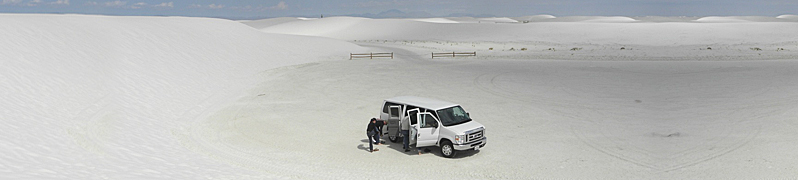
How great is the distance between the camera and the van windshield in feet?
55.3

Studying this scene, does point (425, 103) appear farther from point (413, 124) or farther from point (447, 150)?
point (447, 150)

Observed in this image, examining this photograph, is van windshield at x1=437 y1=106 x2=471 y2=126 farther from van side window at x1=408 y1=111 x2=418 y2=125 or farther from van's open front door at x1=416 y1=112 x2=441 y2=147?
van side window at x1=408 y1=111 x2=418 y2=125

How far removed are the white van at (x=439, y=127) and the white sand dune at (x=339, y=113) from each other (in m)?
0.48

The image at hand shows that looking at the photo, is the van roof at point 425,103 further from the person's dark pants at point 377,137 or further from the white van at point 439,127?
the person's dark pants at point 377,137

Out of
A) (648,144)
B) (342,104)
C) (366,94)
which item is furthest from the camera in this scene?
(366,94)

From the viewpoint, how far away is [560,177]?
47.8 feet

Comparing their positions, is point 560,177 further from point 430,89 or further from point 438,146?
point 430,89

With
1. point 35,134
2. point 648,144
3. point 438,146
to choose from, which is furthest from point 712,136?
point 35,134

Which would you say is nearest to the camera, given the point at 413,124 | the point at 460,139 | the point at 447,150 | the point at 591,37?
the point at 460,139

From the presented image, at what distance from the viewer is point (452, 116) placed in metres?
17.1

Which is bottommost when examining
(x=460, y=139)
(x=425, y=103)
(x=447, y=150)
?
(x=447, y=150)

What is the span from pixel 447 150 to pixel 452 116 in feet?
3.81

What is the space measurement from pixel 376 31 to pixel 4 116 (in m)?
103

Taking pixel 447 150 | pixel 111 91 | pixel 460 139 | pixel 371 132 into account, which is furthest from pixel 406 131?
pixel 111 91
